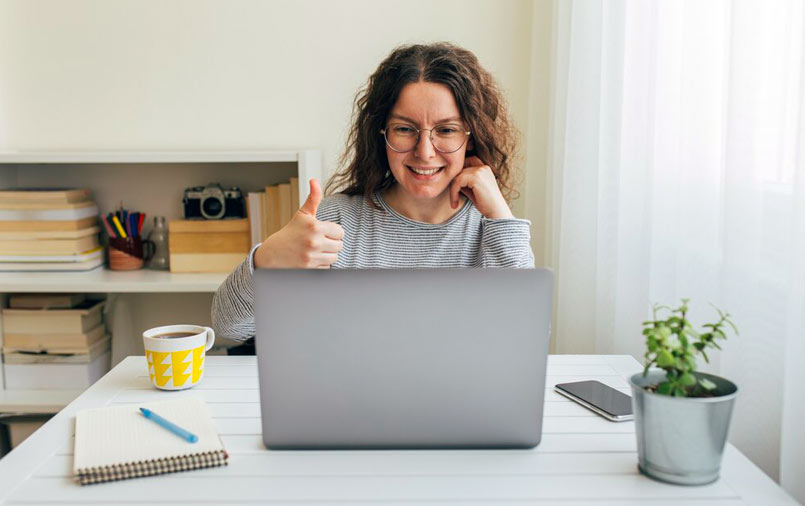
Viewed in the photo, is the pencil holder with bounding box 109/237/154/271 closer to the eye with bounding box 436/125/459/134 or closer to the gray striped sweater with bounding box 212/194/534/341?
the gray striped sweater with bounding box 212/194/534/341

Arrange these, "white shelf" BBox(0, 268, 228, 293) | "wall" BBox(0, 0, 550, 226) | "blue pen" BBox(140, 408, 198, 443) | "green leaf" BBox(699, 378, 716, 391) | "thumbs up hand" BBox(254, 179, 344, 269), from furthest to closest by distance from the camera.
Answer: "wall" BBox(0, 0, 550, 226) < "white shelf" BBox(0, 268, 228, 293) < "thumbs up hand" BBox(254, 179, 344, 269) < "blue pen" BBox(140, 408, 198, 443) < "green leaf" BBox(699, 378, 716, 391)

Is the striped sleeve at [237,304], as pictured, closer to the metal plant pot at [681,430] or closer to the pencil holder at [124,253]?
the metal plant pot at [681,430]

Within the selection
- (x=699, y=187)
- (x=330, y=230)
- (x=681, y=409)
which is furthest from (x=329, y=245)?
(x=699, y=187)

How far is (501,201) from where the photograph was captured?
1451 mm

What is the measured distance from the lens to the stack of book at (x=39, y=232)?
221 centimetres

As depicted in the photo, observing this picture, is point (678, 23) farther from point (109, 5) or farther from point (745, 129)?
point (109, 5)

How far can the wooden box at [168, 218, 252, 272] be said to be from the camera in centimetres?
227

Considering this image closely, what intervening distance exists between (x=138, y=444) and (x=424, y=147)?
0.80 meters

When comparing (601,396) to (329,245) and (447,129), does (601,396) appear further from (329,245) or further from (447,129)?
(447,129)

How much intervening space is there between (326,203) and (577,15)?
926 millimetres

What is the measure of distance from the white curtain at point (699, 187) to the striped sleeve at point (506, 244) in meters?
0.31

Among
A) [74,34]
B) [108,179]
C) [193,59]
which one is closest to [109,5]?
[74,34]

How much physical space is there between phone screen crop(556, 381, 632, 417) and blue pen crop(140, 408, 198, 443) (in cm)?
56

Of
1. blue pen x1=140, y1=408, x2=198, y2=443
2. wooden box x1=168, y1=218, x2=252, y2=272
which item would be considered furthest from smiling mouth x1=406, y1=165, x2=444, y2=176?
wooden box x1=168, y1=218, x2=252, y2=272
